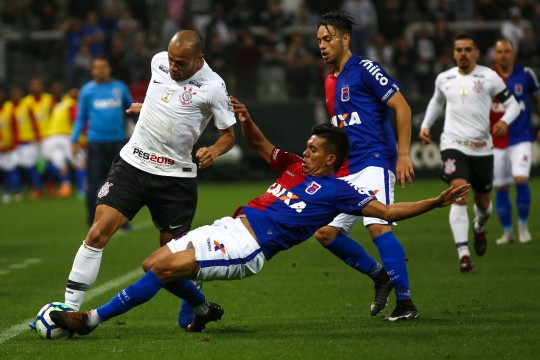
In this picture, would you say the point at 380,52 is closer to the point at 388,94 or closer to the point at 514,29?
the point at 514,29

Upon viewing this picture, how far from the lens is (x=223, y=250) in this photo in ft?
23.8

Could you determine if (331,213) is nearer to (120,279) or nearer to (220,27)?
(120,279)

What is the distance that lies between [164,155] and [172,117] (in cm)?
30

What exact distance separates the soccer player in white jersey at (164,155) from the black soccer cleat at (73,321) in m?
0.47

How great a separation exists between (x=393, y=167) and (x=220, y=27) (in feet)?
57.6

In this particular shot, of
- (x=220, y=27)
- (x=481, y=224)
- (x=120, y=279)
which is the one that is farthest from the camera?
(x=220, y=27)

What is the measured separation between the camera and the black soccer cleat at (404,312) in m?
8.25

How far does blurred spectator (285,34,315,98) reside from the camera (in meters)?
24.4

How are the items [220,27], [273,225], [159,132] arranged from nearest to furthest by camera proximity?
[273,225]
[159,132]
[220,27]

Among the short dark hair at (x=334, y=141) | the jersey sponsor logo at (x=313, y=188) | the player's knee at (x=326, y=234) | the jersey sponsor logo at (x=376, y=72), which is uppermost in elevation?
the jersey sponsor logo at (x=376, y=72)

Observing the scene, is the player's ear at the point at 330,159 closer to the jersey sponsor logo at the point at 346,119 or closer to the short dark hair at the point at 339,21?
the jersey sponsor logo at the point at 346,119

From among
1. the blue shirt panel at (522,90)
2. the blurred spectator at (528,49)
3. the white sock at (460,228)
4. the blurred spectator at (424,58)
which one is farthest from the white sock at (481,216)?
the blurred spectator at (528,49)

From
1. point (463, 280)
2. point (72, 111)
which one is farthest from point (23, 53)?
point (463, 280)

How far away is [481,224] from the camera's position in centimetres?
1217
